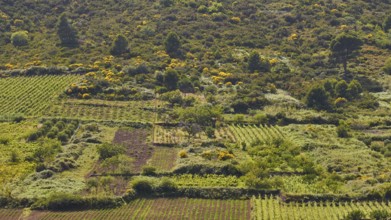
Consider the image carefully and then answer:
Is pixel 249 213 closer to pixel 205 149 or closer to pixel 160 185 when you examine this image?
pixel 160 185

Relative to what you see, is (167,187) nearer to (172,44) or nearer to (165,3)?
(172,44)

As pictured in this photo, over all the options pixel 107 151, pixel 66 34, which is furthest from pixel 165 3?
pixel 107 151

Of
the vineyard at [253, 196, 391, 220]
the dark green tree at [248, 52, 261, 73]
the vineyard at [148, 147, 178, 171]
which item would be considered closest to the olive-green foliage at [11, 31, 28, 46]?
the dark green tree at [248, 52, 261, 73]

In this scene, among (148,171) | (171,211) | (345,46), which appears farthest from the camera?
(345,46)

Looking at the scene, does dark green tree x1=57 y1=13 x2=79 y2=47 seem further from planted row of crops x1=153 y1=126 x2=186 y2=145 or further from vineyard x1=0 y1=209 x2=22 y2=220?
vineyard x1=0 y1=209 x2=22 y2=220

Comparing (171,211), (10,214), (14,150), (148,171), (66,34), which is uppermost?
(66,34)

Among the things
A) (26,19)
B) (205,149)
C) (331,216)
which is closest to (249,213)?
(331,216)
